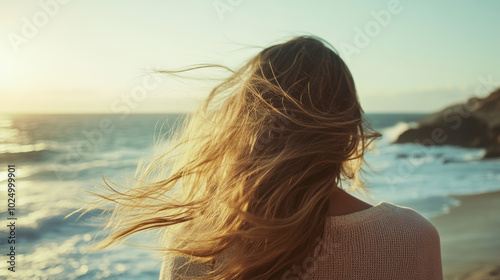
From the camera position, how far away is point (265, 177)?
1453 mm

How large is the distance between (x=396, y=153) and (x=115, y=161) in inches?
412

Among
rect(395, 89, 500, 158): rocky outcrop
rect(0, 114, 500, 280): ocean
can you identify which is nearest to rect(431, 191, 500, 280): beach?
rect(0, 114, 500, 280): ocean

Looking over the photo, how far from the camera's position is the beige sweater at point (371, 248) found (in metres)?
1.36

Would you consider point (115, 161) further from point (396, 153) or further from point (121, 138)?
point (396, 153)

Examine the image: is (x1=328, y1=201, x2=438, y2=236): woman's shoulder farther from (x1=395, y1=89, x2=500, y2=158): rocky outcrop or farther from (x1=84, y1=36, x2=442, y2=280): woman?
(x1=395, y1=89, x2=500, y2=158): rocky outcrop

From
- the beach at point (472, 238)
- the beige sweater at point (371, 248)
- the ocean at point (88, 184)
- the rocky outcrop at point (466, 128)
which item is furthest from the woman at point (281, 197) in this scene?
the rocky outcrop at point (466, 128)

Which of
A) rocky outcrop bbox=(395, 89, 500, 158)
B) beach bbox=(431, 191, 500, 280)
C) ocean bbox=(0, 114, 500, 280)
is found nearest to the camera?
beach bbox=(431, 191, 500, 280)

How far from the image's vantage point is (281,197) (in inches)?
55.9

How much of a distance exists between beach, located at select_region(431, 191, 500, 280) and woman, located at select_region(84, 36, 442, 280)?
3.45m

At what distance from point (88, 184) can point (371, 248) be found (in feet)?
34.3

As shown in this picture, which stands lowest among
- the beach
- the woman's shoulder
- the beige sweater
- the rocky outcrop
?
the rocky outcrop

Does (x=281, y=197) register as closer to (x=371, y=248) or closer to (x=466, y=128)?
(x=371, y=248)

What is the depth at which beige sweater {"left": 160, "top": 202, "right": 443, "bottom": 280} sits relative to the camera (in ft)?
4.47

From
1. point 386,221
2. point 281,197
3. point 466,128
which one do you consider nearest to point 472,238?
point 386,221
